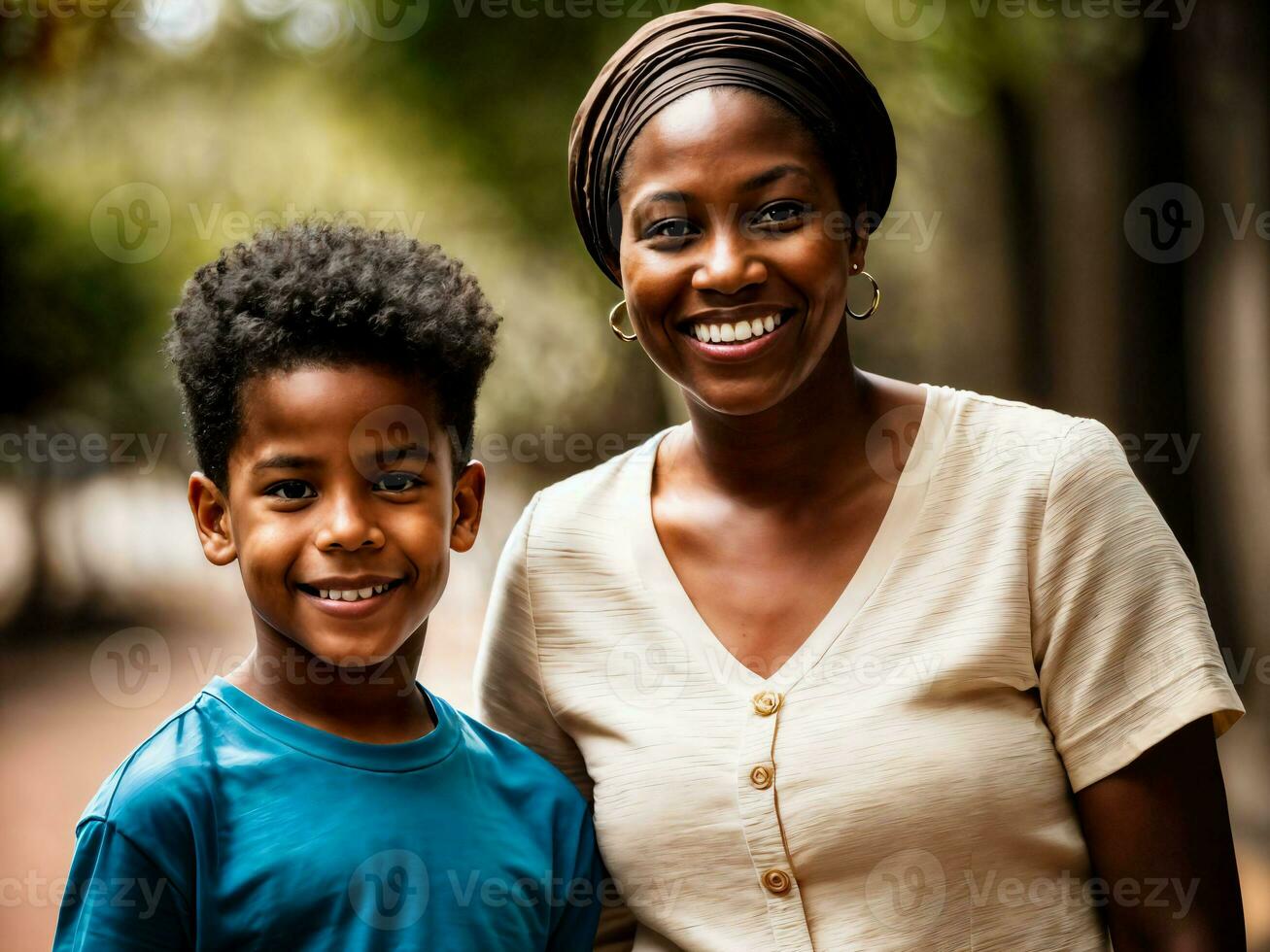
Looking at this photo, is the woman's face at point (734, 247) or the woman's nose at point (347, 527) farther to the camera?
the woman's face at point (734, 247)

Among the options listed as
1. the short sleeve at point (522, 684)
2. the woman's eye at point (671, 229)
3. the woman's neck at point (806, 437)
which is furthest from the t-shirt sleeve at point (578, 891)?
the woman's eye at point (671, 229)

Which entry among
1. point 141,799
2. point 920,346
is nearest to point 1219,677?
point 141,799

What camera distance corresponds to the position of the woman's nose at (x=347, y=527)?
52.2 inches

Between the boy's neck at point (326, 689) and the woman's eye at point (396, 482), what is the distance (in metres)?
0.20

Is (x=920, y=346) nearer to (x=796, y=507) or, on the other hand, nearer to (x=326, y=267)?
(x=796, y=507)

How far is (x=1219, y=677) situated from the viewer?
1408 mm

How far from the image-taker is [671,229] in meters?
1.53

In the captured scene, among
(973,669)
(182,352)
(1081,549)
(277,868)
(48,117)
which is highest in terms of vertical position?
(48,117)

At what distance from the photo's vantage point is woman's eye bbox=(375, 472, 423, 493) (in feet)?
4.56

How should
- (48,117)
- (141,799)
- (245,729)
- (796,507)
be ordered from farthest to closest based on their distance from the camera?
(48,117) < (796,507) < (245,729) < (141,799)

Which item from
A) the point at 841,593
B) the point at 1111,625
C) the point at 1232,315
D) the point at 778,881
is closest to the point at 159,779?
the point at 778,881

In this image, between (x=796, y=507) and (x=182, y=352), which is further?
(x=796, y=507)

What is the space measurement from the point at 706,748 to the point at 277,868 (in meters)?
0.49

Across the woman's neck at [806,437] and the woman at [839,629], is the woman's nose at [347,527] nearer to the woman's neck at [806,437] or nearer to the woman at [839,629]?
the woman at [839,629]
